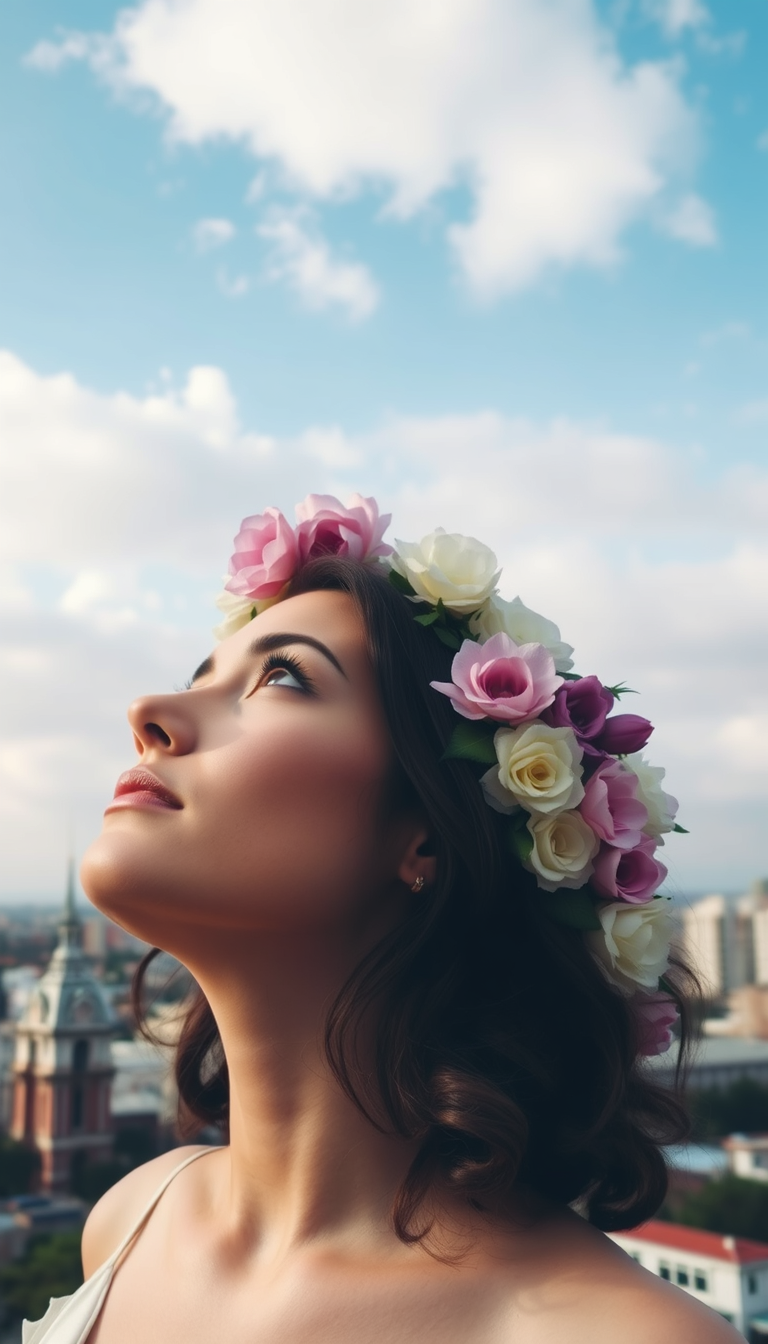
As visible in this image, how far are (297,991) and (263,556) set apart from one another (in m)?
0.70

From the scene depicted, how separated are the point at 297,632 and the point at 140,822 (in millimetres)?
335

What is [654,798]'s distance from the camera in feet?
5.32

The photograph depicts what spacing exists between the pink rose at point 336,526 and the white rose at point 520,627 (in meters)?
0.26

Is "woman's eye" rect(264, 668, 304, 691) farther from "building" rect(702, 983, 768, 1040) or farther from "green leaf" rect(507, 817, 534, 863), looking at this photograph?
"building" rect(702, 983, 768, 1040)

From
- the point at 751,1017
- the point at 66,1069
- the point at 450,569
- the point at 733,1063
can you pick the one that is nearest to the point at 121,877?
the point at 450,569

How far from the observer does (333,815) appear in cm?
147

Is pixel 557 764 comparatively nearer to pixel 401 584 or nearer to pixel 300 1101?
pixel 401 584

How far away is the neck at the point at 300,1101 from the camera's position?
147cm

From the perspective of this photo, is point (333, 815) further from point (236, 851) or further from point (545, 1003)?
point (545, 1003)

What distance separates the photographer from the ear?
1500mm

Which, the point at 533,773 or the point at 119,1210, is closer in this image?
the point at 533,773

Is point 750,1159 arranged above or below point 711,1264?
below

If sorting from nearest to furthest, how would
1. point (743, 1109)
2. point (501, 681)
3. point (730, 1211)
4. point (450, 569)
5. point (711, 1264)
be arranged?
point (501, 681)
point (450, 569)
point (711, 1264)
point (730, 1211)
point (743, 1109)

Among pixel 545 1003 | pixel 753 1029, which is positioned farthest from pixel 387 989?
pixel 753 1029
